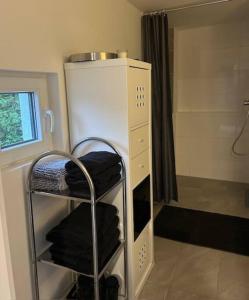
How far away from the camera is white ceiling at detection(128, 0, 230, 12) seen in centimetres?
239

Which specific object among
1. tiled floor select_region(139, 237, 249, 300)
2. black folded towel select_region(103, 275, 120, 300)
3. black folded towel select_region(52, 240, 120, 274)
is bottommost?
tiled floor select_region(139, 237, 249, 300)

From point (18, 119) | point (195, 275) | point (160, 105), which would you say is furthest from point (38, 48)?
point (195, 275)

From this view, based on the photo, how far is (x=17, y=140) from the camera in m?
1.50

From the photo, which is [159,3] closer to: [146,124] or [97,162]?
[146,124]

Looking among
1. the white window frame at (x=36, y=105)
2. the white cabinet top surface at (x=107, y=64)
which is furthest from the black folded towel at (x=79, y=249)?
the white cabinet top surface at (x=107, y=64)

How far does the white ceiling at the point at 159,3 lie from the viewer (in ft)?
7.86

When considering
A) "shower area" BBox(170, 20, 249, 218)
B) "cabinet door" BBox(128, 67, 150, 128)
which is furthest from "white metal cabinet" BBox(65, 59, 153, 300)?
"shower area" BBox(170, 20, 249, 218)

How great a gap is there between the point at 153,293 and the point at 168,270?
0.26 meters

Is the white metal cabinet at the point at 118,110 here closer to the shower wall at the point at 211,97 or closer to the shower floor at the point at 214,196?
the shower floor at the point at 214,196

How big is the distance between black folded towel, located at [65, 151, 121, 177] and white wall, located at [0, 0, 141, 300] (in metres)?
0.28

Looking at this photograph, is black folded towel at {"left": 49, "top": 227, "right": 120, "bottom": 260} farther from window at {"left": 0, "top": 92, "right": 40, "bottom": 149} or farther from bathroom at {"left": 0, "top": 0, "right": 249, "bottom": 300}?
window at {"left": 0, "top": 92, "right": 40, "bottom": 149}

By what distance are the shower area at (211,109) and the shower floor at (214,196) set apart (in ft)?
0.04

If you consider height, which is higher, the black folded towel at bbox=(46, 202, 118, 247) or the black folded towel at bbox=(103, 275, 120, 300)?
the black folded towel at bbox=(46, 202, 118, 247)

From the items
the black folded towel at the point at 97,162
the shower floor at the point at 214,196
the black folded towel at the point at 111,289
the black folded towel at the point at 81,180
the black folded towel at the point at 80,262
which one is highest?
the black folded towel at the point at 97,162
